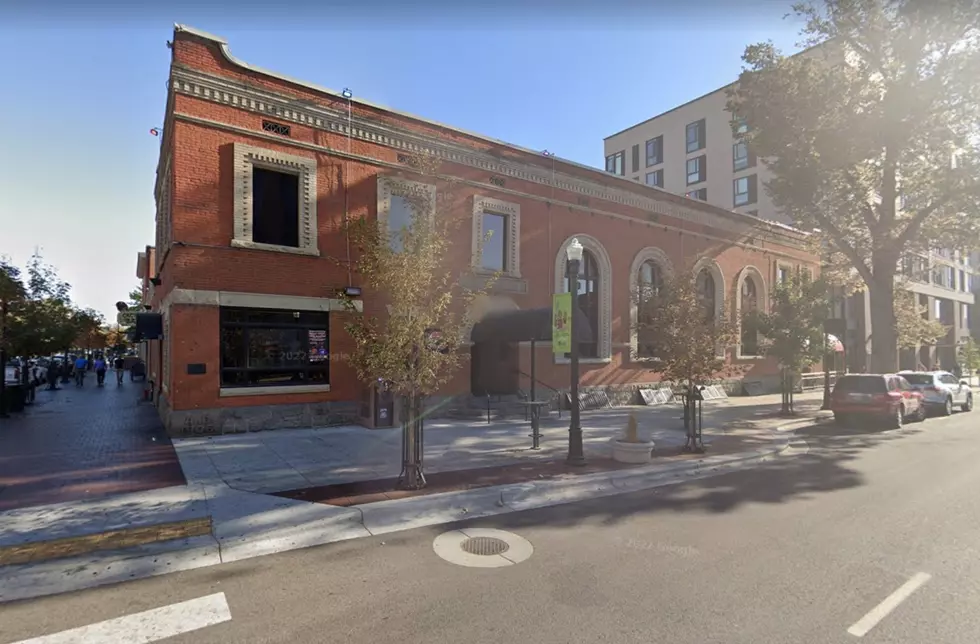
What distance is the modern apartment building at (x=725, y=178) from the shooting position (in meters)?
35.7

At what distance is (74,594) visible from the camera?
4547mm

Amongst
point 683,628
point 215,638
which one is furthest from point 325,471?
point 683,628

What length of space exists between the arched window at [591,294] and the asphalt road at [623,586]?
12845 mm

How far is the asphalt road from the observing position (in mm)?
3873

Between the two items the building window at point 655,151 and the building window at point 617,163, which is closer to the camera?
the building window at point 655,151

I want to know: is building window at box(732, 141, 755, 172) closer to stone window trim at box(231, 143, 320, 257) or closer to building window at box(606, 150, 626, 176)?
building window at box(606, 150, 626, 176)

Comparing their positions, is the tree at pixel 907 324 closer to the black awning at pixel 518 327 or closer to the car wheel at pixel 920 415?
the car wheel at pixel 920 415

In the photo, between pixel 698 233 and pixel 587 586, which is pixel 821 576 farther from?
pixel 698 233

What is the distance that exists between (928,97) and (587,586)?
20698mm

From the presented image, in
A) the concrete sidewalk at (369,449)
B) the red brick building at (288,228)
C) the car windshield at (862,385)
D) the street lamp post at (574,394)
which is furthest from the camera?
the car windshield at (862,385)

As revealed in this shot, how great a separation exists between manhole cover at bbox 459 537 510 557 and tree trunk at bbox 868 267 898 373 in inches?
829

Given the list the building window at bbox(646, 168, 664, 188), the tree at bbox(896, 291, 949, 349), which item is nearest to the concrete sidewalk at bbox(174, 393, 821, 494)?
the tree at bbox(896, 291, 949, 349)

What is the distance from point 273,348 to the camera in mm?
13219

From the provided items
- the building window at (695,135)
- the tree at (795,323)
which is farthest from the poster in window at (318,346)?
the building window at (695,135)
